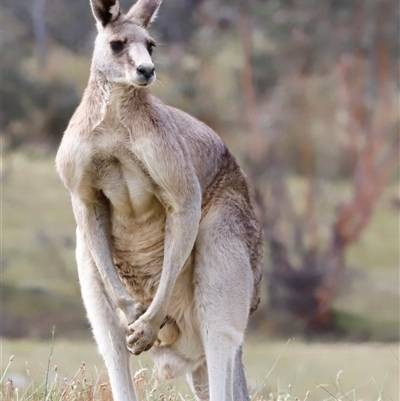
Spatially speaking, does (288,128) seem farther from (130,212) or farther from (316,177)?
(130,212)

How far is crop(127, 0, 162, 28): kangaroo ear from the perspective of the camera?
11.8ft

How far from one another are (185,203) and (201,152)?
412 mm

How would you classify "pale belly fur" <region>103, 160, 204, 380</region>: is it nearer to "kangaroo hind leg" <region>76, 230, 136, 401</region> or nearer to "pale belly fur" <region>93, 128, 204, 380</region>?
"pale belly fur" <region>93, 128, 204, 380</region>

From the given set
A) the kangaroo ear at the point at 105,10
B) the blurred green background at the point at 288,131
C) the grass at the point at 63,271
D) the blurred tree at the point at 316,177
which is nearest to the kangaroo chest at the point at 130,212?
the kangaroo ear at the point at 105,10

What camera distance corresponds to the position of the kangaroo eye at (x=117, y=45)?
3432 millimetres

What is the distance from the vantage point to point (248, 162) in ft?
51.4

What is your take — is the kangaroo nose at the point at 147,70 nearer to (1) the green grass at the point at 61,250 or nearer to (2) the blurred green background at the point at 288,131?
(1) the green grass at the point at 61,250

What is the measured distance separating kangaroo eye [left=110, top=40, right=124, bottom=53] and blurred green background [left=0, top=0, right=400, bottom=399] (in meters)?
11.8

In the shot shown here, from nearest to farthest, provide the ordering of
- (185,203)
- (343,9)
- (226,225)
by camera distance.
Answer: (185,203)
(226,225)
(343,9)

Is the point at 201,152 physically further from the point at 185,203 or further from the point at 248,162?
the point at 248,162

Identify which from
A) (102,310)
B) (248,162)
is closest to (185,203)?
(102,310)

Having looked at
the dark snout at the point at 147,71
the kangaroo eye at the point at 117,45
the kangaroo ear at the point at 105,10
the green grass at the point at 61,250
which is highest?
the kangaroo ear at the point at 105,10

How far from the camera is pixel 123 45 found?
343 centimetres

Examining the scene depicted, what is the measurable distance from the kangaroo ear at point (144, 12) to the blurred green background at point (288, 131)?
11500 mm
